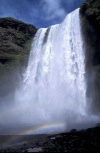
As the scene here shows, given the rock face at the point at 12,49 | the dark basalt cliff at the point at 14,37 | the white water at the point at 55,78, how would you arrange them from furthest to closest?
the dark basalt cliff at the point at 14,37 < the rock face at the point at 12,49 < the white water at the point at 55,78

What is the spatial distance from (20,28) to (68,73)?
1969 cm

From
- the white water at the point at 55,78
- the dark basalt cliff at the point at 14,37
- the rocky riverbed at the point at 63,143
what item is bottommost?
the rocky riverbed at the point at 63,143

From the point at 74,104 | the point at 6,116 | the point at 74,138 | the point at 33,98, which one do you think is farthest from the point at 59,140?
the point at 33,98

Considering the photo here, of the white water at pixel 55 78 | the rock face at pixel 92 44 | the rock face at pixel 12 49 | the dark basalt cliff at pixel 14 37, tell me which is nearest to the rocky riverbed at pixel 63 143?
the white water at pixel 55 78

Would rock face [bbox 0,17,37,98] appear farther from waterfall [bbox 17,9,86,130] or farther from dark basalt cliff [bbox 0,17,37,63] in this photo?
waterfall [bbox 17,9,86,130]

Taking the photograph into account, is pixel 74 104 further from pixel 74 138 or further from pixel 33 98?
pixel 74 138

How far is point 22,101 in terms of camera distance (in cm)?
4216

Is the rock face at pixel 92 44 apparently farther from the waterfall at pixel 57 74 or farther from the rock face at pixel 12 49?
the rock face at pixel 12 49

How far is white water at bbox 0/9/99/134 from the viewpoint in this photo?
35703 mm

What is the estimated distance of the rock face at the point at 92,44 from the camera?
35.9 m

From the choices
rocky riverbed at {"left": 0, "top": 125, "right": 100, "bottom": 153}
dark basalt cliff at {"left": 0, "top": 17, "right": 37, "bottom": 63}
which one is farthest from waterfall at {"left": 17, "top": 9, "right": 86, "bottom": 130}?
rocky riverbed at {"left": 0, "top": 125, "right": 100, "bottom": 153}

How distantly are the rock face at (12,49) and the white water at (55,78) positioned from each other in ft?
6.39

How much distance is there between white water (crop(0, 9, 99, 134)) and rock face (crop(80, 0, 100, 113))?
1.15 m

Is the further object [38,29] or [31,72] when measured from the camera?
[38,29]
